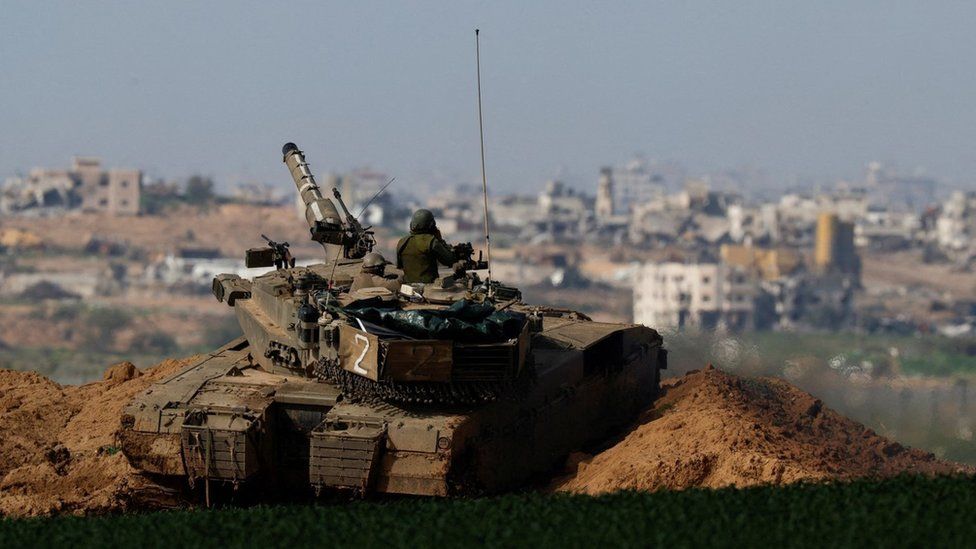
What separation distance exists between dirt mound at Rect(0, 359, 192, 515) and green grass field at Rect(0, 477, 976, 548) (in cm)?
265

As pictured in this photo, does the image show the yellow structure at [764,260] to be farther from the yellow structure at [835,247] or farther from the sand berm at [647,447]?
the sand berm at [647,447]

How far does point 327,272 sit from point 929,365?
9383 centimetres

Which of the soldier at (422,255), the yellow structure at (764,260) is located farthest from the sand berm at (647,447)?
the yellow structure at (764,260)

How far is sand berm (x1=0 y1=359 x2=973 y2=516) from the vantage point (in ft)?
77.4

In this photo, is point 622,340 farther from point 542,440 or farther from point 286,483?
point 286,483

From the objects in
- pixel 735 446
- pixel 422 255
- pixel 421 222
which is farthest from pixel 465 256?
pixel 735 446

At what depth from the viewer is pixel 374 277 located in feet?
89.3

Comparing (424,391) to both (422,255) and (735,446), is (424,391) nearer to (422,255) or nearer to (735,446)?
(735,446)

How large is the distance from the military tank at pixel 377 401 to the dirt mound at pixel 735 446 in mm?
1225

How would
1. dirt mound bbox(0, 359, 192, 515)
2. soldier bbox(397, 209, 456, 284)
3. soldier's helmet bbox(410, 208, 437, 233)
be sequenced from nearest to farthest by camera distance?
dirt mound bbox(0, 359, 192, 515)
soldier bbox(397, 209, 456, 284)
soldier's helmet bbox(410, 208, 437, 233)

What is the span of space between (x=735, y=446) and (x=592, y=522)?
16.3ft

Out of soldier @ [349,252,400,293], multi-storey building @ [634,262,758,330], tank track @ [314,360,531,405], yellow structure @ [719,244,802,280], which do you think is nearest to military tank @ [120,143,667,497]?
tank track @ [314,360,531,405]

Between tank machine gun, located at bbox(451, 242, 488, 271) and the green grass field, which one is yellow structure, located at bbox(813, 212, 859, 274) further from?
the green grass field

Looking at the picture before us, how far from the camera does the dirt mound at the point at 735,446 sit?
23.3 m
